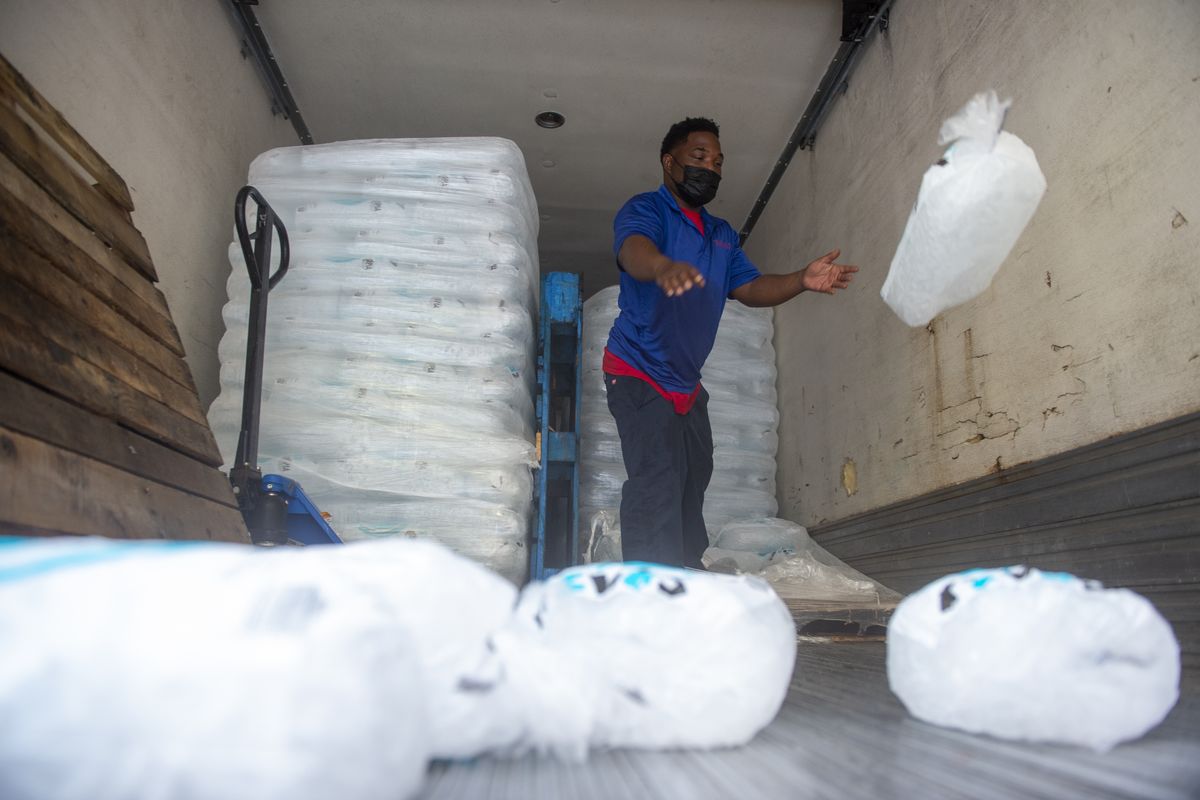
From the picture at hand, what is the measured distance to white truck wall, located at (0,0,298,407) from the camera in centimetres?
183

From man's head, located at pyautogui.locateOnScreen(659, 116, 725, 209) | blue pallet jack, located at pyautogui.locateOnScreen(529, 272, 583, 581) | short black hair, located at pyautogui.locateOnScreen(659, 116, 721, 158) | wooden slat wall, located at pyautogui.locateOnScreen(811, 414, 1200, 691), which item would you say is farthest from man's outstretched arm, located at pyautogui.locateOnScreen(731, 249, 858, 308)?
blue pallet jack, located at pyautogui.locateOnScreen(529, 272, 583, 581)

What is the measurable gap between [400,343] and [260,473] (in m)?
0.63

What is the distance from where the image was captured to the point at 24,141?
1471 millimetres

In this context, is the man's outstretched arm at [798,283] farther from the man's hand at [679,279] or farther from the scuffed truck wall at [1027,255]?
the man's hand at [679,279]

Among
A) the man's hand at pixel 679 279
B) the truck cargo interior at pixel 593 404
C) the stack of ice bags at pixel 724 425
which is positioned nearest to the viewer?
the truck cargo interior at pixel 593 404

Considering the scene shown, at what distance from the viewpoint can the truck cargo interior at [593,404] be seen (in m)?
0.61

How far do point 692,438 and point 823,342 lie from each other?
3.87ft

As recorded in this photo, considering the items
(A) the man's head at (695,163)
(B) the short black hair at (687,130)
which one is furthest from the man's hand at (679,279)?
(B) the short black hair at (687,130)

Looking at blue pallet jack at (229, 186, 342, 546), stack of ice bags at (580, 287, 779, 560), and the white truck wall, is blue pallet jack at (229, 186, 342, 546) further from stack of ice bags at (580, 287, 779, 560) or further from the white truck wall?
stack of ice bags at (580, 287, 779, 560)

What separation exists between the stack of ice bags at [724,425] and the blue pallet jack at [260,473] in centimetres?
A: 128

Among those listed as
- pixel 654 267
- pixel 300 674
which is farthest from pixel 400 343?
pixel 300 674

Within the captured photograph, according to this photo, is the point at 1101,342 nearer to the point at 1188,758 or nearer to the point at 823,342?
the point at 1188,758

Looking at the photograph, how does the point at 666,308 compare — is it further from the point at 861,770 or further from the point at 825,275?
the point at 861,770

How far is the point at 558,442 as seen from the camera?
10.4 feet
